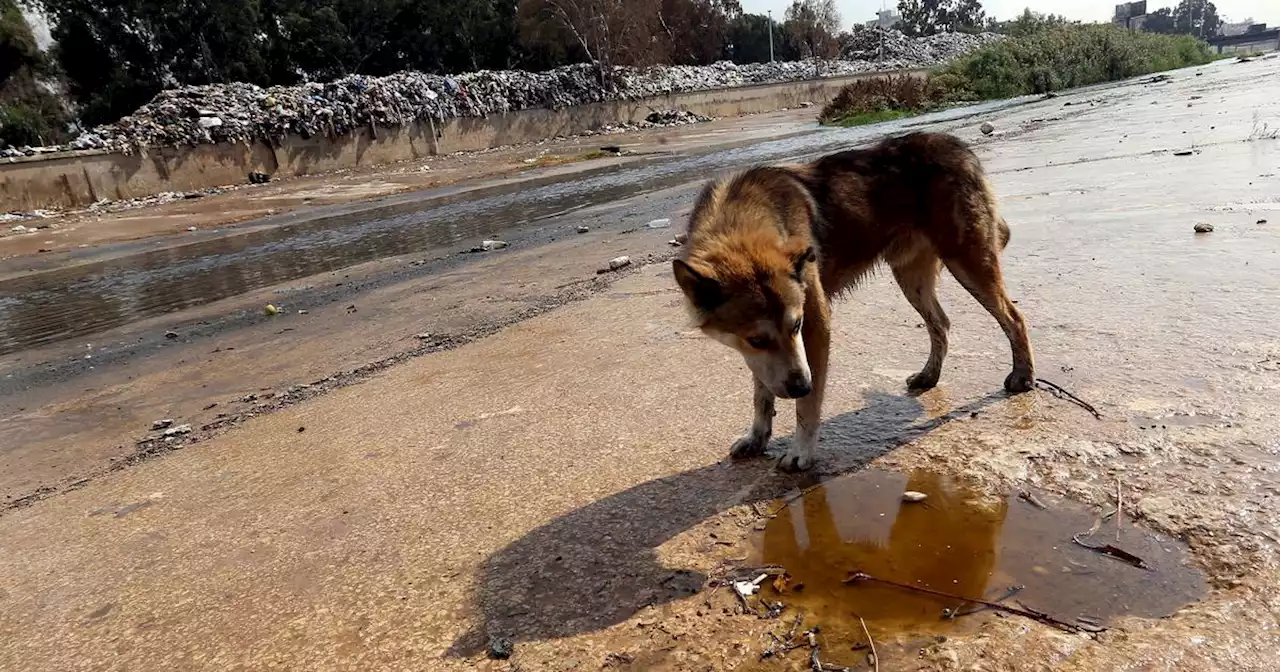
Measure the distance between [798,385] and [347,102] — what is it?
30.9 meters

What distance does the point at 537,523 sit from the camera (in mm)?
3156

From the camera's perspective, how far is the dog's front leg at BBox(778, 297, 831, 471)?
341 cm

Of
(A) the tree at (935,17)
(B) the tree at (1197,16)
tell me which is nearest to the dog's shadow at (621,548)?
(A) the tree at (935,17)

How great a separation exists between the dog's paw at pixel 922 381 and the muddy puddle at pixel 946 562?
1.05m

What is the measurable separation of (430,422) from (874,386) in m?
2.51

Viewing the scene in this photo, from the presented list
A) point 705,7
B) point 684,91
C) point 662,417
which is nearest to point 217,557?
point 662,417

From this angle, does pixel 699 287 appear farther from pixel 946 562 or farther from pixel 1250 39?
pixel 1250 39

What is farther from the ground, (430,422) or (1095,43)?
(1095,43)

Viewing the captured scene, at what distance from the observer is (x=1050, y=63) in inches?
1385

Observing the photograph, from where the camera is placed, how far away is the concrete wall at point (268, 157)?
20.9 metres

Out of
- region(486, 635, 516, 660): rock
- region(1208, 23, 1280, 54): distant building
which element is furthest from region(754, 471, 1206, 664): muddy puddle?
region(1208, 23, 1280, 54): distant building

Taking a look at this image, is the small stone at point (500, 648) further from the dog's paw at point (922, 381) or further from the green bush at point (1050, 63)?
the green bush at point (1050, 63)

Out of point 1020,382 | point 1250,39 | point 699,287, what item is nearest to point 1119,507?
point 1020,382

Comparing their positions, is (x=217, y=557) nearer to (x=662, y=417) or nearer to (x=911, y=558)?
(x=662, y=417)
